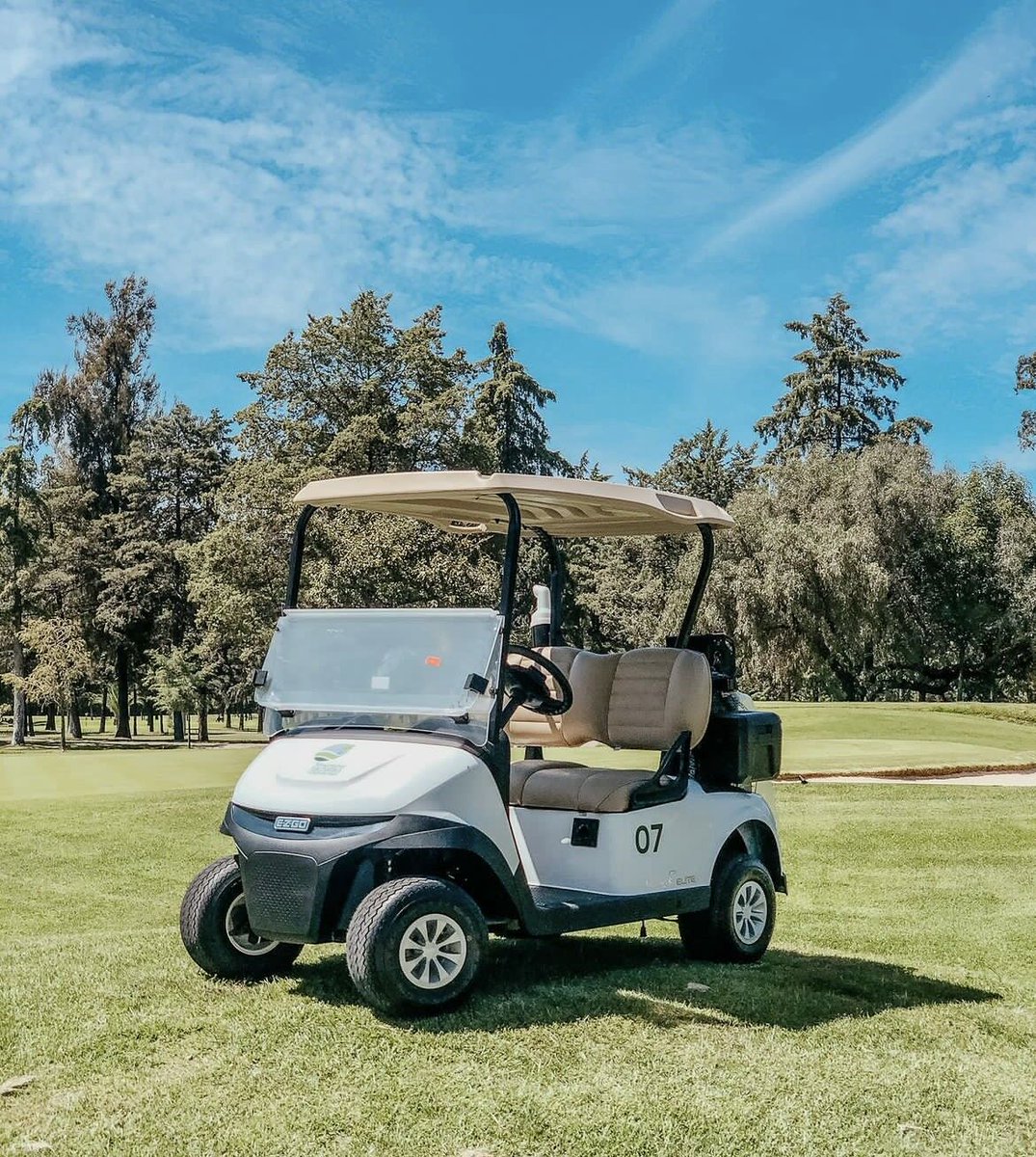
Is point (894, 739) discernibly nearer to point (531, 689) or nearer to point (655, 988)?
point (655, 988)

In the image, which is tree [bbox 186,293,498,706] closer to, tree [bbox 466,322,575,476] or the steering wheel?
tree [bbox 466,322,575,476]

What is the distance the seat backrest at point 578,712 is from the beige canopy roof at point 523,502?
2.50 feet

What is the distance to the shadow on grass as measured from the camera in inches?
190

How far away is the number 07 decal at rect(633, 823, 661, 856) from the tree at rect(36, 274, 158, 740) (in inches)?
1732

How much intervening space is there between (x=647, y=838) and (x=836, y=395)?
55012 mm

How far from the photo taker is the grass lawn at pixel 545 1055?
147 inches

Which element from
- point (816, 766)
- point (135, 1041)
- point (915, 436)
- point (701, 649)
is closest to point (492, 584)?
point (816, 766)

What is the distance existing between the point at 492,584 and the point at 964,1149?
2800 cm

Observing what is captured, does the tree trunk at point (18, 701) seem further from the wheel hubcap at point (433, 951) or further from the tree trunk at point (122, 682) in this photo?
the wheel hubcap at point (433, 951)

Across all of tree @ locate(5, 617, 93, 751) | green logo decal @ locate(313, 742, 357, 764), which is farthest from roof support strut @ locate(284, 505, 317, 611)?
tree @ locate(5, 617, 93, 751)

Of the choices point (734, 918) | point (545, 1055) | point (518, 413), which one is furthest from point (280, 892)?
point (518, 413)

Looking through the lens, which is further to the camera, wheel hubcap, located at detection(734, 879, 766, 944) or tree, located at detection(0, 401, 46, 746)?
tree, located at detection(0, 401, 46, 746)

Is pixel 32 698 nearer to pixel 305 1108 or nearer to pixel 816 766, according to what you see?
pixel 816 766

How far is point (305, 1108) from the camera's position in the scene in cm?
382
